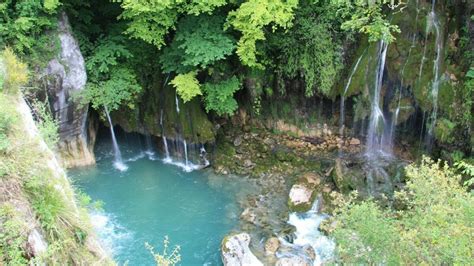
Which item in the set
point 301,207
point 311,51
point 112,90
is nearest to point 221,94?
point 311,51

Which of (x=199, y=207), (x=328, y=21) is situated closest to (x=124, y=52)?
(x=199, y=207)

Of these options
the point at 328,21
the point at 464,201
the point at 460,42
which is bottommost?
the point at 464,201

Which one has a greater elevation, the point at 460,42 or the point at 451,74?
the point at 460,42

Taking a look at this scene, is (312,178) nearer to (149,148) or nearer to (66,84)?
(149,148)

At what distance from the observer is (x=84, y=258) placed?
5484mm

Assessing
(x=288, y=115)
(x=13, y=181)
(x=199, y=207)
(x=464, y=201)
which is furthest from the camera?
(x=288, y=115)

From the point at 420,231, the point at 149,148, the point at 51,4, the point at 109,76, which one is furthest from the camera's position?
the point at 149,148

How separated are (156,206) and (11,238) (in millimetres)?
9187

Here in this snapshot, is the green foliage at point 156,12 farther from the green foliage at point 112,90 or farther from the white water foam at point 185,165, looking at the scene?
the white water foam at point 185,165

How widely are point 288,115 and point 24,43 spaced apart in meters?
8.80

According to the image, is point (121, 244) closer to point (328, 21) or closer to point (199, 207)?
point (199, 207)

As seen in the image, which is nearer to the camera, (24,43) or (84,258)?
(84,258)

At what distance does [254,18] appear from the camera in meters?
12.3

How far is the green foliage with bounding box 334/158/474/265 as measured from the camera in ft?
21.1
